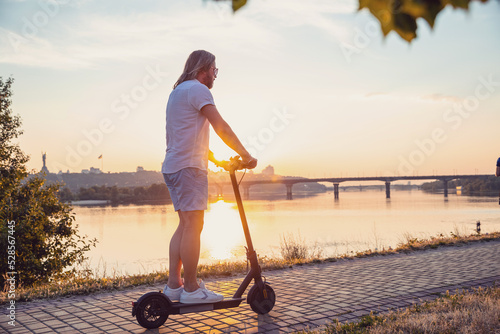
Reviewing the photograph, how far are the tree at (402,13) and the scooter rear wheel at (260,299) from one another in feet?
10.5

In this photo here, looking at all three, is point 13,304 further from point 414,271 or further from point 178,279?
point 414,271

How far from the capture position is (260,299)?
414 centimetres

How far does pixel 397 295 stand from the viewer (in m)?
4.83

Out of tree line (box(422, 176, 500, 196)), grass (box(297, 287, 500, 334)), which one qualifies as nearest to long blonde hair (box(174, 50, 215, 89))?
grass (box(297, 287, 500, 334))

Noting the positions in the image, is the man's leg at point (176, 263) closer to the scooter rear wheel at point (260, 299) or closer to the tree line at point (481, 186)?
the scooter rear wheel at point (260, 299)

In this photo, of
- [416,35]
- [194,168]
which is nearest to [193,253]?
[194,168]

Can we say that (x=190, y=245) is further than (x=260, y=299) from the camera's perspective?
No

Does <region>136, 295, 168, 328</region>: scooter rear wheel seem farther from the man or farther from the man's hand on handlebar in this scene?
the man's hand on handlebar

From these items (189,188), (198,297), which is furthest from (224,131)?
(198,297)

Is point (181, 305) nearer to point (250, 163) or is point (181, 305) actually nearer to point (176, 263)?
point (176, 263)

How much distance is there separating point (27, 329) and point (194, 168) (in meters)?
1.98

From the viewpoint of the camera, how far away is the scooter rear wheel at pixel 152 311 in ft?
12.1

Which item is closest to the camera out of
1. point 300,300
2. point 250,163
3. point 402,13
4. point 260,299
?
point 402,13

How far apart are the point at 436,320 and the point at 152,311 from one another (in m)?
2.28
